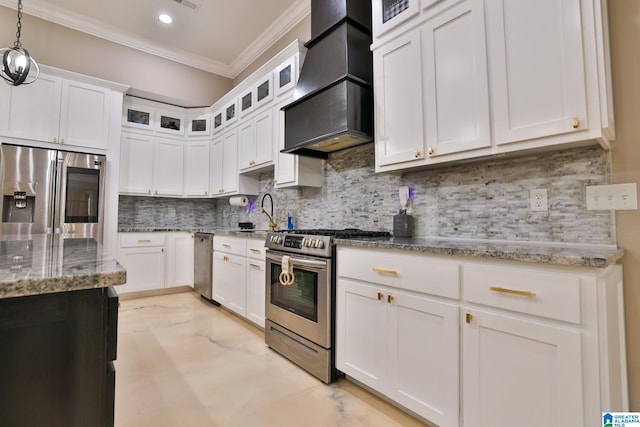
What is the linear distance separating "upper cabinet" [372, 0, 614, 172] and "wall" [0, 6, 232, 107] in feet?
11.6

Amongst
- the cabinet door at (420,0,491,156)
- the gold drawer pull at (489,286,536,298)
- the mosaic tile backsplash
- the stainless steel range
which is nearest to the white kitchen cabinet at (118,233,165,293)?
the mosaic tile backsplash

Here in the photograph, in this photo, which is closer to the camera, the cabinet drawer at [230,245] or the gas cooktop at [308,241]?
the gas cooktop at [308,241]

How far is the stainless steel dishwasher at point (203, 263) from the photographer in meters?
3.80

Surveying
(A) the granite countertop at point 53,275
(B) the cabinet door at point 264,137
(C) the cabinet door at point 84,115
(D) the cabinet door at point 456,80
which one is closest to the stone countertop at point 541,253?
(D) the cabinet door at point 456,80

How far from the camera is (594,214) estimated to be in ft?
4.93

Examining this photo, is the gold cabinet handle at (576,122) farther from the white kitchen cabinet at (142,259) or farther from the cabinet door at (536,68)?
the white kitchen cabinet at (142,259)

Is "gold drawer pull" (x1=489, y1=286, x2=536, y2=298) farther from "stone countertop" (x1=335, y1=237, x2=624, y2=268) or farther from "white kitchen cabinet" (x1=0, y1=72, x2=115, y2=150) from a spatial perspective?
"white kitchen cabinet" (x1=0, y1=72, x2=115, y2=150)

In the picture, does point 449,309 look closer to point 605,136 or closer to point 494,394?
point 494,394

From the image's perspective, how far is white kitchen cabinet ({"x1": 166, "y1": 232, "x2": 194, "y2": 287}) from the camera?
4.29 m

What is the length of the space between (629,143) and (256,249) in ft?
8.48

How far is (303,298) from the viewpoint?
2.22 m

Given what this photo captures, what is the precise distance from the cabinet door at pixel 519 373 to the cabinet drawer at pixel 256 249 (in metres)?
1.86

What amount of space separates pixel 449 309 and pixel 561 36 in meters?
1.32

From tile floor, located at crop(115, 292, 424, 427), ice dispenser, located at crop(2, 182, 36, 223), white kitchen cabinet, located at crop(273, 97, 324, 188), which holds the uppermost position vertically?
white kitchen cabinet, located at crop(273, 97, 324, 188)
